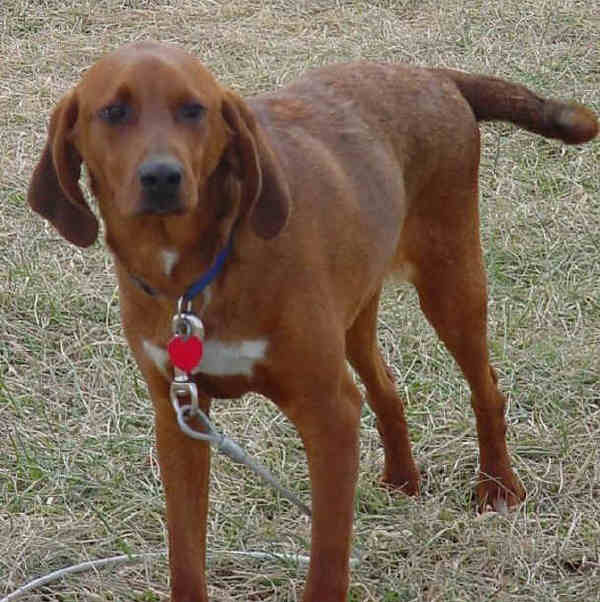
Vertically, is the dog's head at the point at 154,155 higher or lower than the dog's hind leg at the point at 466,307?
higher

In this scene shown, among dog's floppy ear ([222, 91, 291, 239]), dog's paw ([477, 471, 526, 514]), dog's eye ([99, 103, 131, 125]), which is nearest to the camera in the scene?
dog's eye ([99, 103, 131, 125])

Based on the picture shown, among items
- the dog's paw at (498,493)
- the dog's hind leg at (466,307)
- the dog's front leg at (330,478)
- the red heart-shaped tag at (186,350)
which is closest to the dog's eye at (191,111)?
the red heart-shaped tag at (186,350)

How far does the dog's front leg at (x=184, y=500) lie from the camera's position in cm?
327

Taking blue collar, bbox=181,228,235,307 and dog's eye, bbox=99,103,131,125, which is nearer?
dog's eye, bbox=99,103,131,125

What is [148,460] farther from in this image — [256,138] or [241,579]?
[256,138]

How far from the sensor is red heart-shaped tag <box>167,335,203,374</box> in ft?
9.55

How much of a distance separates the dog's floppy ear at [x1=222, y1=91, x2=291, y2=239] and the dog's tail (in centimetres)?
114

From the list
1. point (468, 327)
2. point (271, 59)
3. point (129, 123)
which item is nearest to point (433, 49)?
point (271, 59)

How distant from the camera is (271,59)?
25.0ft

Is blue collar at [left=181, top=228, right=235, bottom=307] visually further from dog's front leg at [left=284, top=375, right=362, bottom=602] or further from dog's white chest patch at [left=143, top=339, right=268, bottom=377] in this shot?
dog's front leg at [left=284, top=375, right=362, bottom=602]

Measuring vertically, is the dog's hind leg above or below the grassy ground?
above

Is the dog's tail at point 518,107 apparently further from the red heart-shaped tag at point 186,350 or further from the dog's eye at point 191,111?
the red heart-shaped tag at point 186,350

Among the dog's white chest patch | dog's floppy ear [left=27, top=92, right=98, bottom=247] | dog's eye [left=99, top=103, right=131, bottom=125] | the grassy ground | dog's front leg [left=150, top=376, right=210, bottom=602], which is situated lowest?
the grassy ground

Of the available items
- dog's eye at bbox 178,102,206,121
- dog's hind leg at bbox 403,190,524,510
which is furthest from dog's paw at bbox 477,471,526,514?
dog's eye at bbox 178,102,206,121
